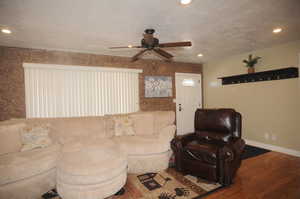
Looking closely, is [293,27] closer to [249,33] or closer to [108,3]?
[249,33]

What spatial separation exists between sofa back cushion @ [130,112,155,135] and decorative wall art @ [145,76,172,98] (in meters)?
1.26

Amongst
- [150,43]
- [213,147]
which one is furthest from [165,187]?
[150,43]

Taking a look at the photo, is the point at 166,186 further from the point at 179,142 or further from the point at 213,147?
the point at 213,147

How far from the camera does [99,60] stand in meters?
3.86

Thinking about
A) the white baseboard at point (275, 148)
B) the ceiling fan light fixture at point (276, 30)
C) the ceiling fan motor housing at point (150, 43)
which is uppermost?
the ceiling fan light fixture at point (276, 30)

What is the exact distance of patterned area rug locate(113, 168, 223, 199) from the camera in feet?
6.46

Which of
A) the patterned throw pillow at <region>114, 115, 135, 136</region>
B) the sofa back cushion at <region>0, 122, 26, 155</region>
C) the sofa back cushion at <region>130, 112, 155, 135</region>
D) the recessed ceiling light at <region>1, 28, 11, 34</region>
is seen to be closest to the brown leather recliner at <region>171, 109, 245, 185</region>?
the sofa back cushion at <region>130, 112, 155, 135</region>

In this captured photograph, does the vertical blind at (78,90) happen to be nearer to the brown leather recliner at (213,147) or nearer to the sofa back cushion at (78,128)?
the sofa back cushion at (78,128)

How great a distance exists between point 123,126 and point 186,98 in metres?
2.73

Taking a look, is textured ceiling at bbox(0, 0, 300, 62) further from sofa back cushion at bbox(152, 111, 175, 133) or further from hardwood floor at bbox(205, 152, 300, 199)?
hardwood floor at bbox(205, 152, 300, 199)

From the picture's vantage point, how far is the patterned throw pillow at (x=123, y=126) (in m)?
3.07


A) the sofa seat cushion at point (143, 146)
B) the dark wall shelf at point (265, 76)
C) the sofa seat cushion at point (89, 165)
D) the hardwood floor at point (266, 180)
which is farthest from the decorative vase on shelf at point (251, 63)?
the sofa seat cushion at point (89, 165)

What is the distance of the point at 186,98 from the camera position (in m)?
5.04

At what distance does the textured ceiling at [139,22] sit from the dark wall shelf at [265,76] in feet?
2.18
